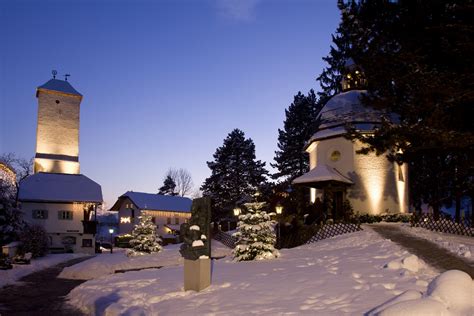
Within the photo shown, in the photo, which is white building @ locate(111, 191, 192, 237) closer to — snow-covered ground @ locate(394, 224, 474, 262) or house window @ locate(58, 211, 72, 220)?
house window @ locate(58, 211, 72, 220)

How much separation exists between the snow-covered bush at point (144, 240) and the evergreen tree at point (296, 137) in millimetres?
28145

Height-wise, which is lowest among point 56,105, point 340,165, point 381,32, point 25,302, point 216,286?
point 25,302

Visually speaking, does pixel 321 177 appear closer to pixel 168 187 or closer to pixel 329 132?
pixel 329 132

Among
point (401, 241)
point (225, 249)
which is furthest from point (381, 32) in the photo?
point (225, 249)

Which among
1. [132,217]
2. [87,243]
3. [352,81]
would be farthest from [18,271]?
[132,217]

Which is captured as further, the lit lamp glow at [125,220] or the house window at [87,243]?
the lit lamp glow at [125,220]

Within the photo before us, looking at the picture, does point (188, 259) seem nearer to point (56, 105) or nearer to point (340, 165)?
point (340, 165)

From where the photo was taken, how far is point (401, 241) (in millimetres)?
18047

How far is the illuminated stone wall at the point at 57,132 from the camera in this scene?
53.0 metres

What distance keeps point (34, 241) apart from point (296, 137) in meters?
32.8

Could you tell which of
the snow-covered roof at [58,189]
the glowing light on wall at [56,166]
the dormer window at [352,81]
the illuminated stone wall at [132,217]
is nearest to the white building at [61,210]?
the snow-covered roof at [58,189]

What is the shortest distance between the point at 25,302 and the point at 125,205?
2040 inches

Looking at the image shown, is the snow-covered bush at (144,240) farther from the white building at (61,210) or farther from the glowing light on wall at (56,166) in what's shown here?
the glowing light on wall at (56,166)

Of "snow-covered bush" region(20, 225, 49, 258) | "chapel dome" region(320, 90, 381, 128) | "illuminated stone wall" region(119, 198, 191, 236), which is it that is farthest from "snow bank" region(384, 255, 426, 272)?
"illuminated stone wall" region(119, 198, 191, 236)
